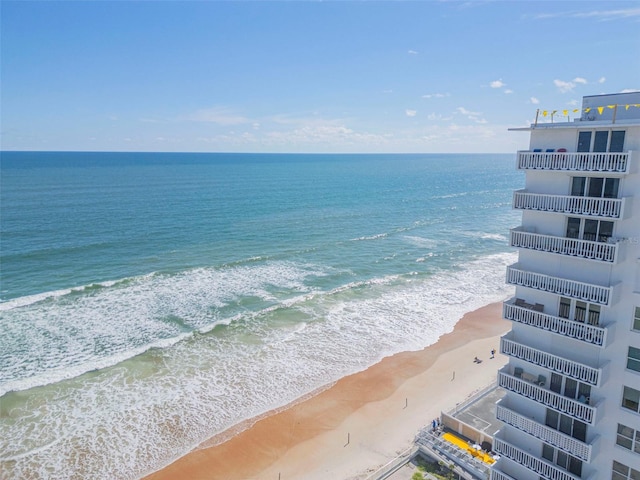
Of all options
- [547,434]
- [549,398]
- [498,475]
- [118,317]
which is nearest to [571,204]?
[549,398]

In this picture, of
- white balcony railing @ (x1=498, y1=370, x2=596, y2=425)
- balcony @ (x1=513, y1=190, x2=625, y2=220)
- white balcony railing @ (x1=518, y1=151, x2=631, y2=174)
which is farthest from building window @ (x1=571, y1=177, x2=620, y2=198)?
white balcony railing @ (x1=498, y1=370, x2=596, y2=425)

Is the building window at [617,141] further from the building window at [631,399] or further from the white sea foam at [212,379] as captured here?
the white sea foam at [212,379]

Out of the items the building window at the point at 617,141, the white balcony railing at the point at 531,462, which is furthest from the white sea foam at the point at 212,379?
the building window at the point at 617,141

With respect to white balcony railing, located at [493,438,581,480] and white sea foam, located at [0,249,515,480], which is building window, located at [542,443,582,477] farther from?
white sea foam, located at [0,249,515,480]

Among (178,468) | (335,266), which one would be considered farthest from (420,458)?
(335,266)

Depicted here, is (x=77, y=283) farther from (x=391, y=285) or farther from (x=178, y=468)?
(x=391, y=285)

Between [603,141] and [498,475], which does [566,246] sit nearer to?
[603,141]
